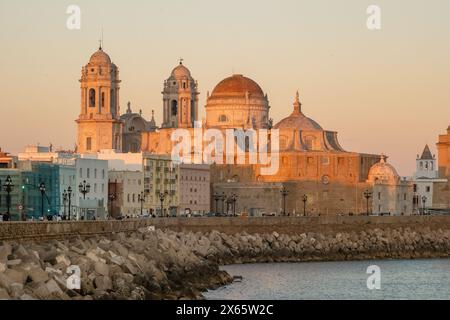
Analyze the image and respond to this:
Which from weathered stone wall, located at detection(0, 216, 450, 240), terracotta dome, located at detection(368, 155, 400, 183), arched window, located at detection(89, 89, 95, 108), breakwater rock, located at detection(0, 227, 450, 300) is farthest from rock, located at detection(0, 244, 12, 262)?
terracotta dome, located at detection(368, 155, 400, 183)

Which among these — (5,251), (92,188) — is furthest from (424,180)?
(5,251)

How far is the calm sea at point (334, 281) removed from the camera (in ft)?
179

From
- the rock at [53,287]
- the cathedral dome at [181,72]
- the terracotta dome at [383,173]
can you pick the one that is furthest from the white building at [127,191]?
the rock at [53,287]

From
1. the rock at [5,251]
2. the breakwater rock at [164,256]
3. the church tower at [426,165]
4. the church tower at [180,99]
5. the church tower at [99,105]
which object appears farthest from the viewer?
the church tower at [426,165]

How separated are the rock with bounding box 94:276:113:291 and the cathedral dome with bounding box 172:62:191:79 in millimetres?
79436

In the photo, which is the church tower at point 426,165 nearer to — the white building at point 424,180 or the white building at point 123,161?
the white building at point 424,180

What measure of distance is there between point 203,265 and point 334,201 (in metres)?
62.1

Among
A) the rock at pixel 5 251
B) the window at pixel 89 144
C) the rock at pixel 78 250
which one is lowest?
Answer: the rock at pixel 78 250

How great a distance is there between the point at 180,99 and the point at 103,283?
79.2 m

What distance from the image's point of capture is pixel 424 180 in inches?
5266

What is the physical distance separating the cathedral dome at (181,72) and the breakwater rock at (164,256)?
3924cm

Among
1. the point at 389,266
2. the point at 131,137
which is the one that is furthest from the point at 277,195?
the point at 389,266

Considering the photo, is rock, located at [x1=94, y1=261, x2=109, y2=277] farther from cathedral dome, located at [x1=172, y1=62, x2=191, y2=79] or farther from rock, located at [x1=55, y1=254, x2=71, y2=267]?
cathedral dome, located at [x1=172, y1=62, x2=191, y2=79]
